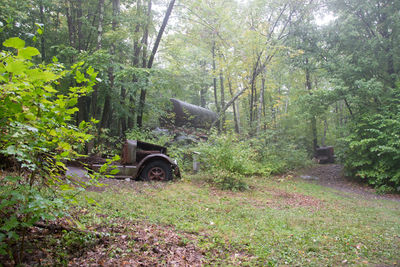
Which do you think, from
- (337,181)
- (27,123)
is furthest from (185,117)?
(27,123)

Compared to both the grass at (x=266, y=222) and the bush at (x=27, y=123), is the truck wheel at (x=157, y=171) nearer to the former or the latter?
the grass at (x=266, y=222)

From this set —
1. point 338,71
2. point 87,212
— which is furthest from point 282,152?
point 87,212

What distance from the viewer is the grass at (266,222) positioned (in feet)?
11.7

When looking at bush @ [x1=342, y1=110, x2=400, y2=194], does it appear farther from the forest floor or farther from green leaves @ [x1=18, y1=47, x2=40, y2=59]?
green leaves @ [x1=18, y1=47, x2=40, y2=59]

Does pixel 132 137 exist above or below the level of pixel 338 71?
below

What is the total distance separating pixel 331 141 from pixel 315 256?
24.5m

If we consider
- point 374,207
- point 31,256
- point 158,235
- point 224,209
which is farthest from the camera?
point 374,207

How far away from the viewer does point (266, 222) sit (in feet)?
16.7

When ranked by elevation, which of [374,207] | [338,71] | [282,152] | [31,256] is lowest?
[374,207]

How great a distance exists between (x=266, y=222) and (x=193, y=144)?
318 inches

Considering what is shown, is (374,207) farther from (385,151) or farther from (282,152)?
(282,152)

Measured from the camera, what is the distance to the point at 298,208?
6766 mm

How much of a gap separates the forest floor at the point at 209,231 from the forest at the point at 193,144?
28 mm

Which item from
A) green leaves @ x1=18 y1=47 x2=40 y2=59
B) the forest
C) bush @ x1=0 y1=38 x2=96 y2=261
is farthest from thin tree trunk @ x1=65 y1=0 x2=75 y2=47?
green leaves @ x1=18 y1=47 x2=40 y2=59
